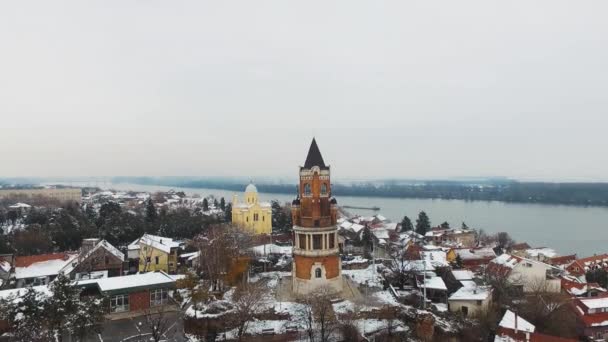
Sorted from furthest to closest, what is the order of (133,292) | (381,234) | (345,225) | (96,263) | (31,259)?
(345,225)
(381,234)
(31,259)
(96,263)
(133,292)

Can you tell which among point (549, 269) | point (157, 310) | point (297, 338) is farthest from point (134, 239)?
point (549, 269)

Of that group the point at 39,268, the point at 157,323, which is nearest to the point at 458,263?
the point at 157,323

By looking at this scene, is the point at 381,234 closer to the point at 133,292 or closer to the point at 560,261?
the point at 560,261

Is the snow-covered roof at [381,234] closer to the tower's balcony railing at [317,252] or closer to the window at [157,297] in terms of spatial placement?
the tower's balcony railing at [317,252]

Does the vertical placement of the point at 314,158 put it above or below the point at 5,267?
above

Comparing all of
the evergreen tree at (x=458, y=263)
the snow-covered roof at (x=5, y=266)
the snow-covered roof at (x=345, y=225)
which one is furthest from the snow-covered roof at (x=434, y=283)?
the snow-covered roof at (x=345, y=225)

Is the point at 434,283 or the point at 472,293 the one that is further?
the point at 434,283

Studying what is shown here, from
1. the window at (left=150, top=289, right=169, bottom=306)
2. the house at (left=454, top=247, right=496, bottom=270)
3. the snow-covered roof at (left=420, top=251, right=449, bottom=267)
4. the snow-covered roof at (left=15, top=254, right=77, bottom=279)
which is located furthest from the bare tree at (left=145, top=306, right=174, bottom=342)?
the house at (left=454, top=247, right=496, bottom=270)
